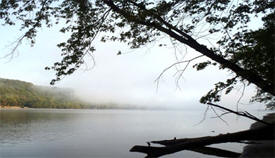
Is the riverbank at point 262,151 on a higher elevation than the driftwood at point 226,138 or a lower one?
lower

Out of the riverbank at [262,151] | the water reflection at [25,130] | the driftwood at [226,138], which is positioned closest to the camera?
the driftwood at [226,138]

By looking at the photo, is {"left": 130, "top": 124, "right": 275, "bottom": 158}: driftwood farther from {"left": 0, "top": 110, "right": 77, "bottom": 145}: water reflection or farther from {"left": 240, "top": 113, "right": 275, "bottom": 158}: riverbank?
{"left": 0, "top": 110, "right": 77, "bottom": 145}: water reflection

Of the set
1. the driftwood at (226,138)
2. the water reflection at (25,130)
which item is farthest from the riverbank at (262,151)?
the water reflection at (25,130)

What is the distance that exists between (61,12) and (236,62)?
637cm

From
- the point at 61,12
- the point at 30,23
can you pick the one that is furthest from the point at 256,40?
the point at 30,23

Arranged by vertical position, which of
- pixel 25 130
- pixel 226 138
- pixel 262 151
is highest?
pixel 226 138

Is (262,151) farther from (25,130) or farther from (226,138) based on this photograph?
(25,130)

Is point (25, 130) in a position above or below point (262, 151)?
below

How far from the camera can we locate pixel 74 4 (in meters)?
7.80

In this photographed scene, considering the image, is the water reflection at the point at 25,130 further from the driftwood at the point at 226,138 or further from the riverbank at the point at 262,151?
the riverbank at the point at 262,151

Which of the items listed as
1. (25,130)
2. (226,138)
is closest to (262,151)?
(226,138)

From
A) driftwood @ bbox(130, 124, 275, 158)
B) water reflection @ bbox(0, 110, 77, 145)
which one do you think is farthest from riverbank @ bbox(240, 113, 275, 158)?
water reflection @ bbox(0, 110, 77, 145)

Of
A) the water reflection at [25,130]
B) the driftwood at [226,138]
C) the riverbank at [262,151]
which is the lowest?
the water reflection at [25,130]

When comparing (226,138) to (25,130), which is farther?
(25,130)
